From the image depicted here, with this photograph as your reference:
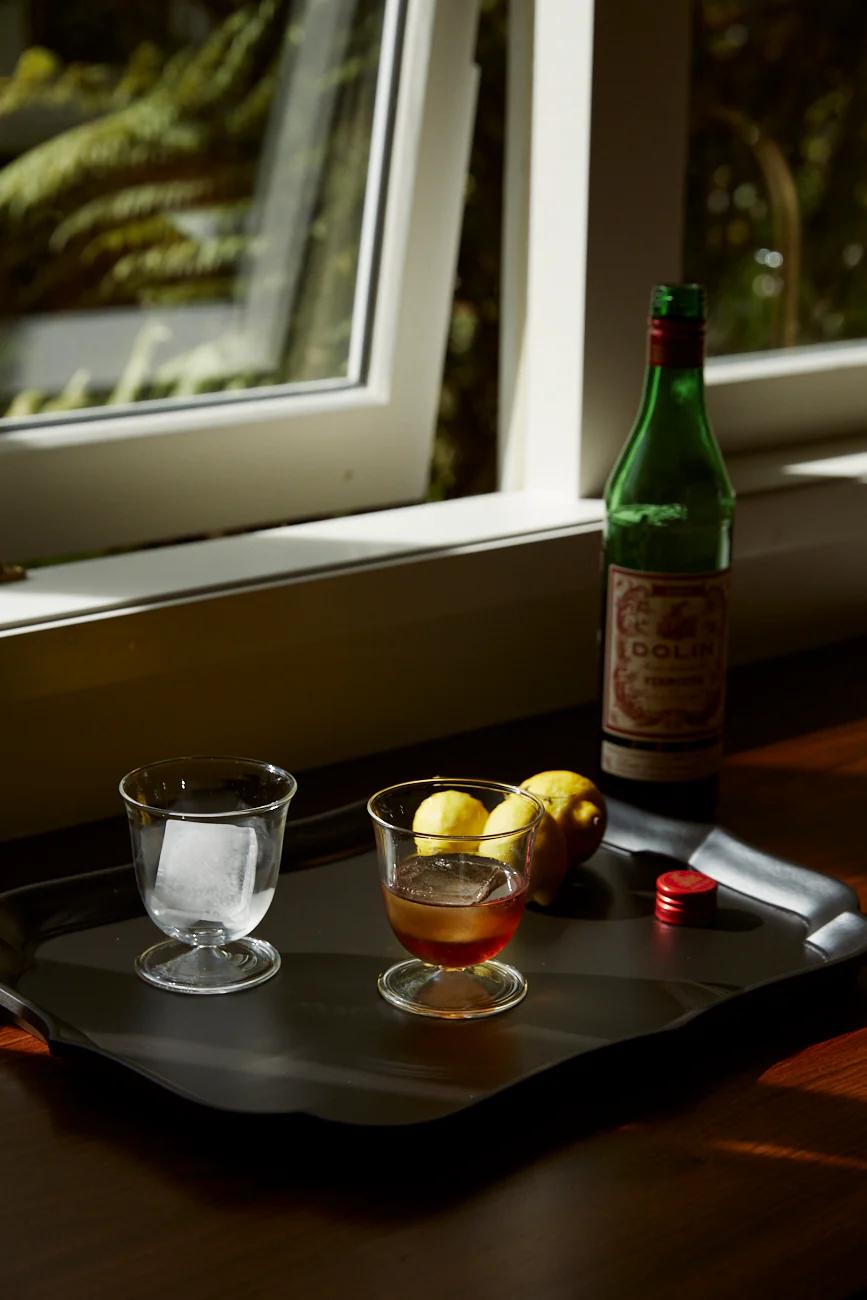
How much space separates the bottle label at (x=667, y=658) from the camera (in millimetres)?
1036

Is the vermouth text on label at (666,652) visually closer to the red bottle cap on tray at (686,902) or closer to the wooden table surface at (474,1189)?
the red bottle cap on tray at (686,902)

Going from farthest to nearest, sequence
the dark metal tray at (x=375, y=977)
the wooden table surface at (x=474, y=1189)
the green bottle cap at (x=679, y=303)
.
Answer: the green bottle cap at (x=679, y=303)
the dark metal tray at (x=375, y=977)
the wooden table surface at (x=474, y=1189)

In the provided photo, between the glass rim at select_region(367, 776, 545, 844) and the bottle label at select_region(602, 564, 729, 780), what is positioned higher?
the bottle label at select_region(602, 564, 729, 780)

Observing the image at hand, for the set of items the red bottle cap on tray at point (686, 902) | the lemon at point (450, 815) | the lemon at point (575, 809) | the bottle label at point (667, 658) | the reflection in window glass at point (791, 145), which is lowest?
the red bottle cap on tray at point (686, 902)

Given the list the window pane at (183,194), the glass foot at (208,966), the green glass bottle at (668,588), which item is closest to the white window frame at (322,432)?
the window pane at (183,194)

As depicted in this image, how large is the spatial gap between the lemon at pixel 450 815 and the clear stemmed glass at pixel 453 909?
0.05 metres

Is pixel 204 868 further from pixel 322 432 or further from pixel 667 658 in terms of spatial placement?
pixel 322 432

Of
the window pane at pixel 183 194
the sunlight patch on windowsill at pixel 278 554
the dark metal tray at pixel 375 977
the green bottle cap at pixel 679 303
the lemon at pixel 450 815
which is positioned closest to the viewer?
the dark metal tray at pixel 375 977

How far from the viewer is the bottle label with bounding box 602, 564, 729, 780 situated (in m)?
1.04

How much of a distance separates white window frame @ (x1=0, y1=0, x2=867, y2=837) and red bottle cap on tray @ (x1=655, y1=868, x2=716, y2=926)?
0.37 m

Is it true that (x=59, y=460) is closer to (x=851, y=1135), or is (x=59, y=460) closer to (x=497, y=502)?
(x=497, y=502)

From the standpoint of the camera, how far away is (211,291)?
4.58 feet

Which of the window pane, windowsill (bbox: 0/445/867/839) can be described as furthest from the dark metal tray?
the window pane

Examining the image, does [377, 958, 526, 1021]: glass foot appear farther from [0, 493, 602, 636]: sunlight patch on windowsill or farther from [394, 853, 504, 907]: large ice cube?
[0, 493, 602, 636]: sunlight patch on windowsill
